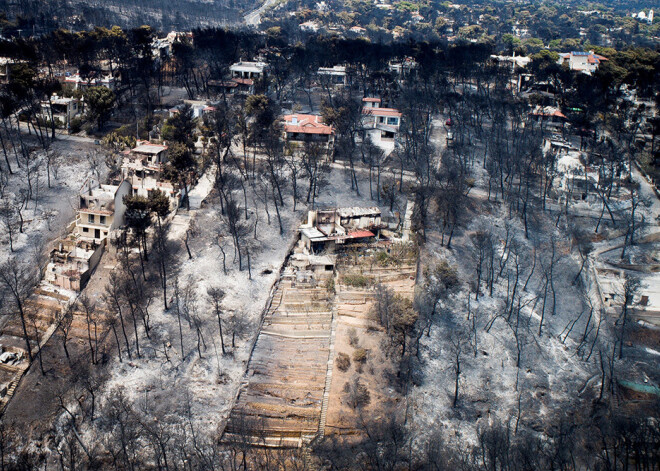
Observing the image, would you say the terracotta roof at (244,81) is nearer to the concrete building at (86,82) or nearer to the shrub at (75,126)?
the concrete building at (86,82)

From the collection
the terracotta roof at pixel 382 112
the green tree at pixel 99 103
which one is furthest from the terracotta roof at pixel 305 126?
the green tree at pixel 99 103

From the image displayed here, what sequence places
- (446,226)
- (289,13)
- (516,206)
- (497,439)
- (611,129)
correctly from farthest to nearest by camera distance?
1. (289,13)
2. (611,129)
3. (516,206)
4. (446,226)
5. (497,439)

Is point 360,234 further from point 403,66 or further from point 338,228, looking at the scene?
point 403,66

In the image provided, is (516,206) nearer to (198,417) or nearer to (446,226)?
(446,226)

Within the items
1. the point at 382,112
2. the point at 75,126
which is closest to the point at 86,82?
the point at 75,126

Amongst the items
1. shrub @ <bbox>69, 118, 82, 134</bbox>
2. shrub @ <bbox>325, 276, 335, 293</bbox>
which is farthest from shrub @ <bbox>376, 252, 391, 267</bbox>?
shrub @ <bbox>69, 118, 82, 134</bbox>

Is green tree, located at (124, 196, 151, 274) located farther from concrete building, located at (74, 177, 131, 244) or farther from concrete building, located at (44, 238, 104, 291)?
concrete building, located at (44, 238, 104, 291)

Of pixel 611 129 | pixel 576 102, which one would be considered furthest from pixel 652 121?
pixel 576 102
